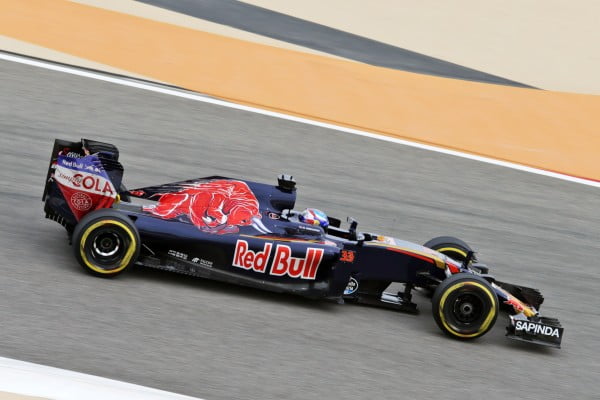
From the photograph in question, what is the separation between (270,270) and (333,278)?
0.55m

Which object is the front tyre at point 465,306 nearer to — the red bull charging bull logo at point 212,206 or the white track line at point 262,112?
the red bull charging bull logo at point 212,206

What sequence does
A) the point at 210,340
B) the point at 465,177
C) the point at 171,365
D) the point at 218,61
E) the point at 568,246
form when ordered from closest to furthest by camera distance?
the point at 171,365, the point at 210,340, the point at 568,246, the point at 465,177, the point at 218,61

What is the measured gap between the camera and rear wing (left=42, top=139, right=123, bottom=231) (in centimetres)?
777

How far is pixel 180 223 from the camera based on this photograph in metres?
7.81

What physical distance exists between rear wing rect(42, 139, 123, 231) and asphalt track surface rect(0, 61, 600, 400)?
48 cm

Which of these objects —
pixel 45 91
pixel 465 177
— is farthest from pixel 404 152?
pixel 45 91

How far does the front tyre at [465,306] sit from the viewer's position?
783 centimetres

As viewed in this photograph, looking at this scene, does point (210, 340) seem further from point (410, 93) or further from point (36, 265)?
point (410, 93)

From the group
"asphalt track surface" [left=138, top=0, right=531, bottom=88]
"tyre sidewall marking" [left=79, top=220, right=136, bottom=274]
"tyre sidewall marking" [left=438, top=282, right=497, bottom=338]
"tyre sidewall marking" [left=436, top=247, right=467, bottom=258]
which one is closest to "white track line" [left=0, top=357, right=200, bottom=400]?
"tyre sidewall marking" [left=79, top=220, right=136, bottom=274]

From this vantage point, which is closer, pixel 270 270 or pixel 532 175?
pixel 270 270

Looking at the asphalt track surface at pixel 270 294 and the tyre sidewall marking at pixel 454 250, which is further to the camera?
the tyre sidewall marking at pixel 454 250

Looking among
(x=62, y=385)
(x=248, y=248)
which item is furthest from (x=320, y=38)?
(x=62, y=385)

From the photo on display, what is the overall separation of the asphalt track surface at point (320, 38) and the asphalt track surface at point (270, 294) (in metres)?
3.53

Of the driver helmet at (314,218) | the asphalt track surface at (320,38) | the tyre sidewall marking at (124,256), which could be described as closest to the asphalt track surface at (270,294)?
the tyre sidewall marking at (124,256)
